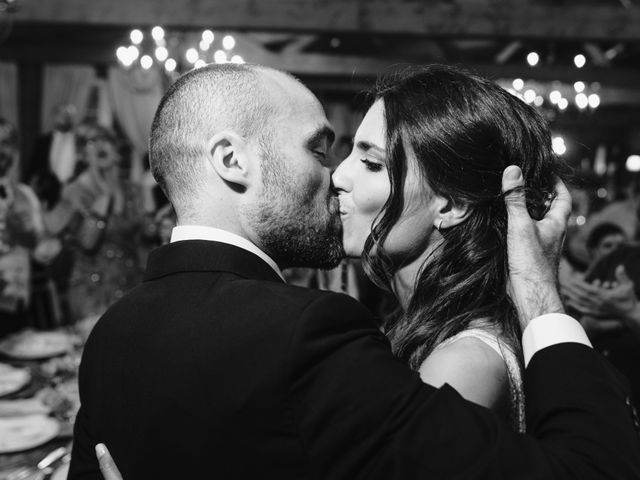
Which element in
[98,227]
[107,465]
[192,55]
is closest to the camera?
[107,465]

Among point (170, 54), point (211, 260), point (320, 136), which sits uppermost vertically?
point (170, 54)

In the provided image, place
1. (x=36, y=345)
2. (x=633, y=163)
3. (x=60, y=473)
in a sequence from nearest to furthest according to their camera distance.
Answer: (x=60, y=473) → (x=36, y=345) → (x=633, y=163)

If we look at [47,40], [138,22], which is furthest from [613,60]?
[47,40]

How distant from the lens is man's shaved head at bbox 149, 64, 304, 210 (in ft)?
3.96

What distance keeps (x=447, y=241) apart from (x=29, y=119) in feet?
24.5

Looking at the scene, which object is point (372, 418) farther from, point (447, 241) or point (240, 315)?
point (447, 241)

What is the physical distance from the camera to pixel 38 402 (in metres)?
2.63

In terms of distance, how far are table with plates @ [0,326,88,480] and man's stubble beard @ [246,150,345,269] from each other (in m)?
1.23

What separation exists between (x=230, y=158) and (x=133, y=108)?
24.1 ft

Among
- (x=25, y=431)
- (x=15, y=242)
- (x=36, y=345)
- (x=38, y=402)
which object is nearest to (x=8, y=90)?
(x=15, y=242)

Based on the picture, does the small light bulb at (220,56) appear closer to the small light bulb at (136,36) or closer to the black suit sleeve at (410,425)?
the small light bulb at (136,36)

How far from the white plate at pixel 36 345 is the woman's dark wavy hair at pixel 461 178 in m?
2.37

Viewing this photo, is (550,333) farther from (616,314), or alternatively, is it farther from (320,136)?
(616,314)

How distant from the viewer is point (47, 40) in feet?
25.4
